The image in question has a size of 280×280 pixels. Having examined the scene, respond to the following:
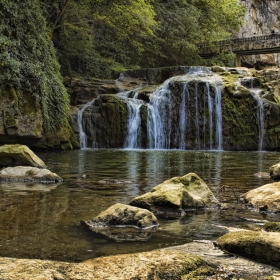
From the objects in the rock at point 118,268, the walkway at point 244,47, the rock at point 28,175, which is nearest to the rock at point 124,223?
the rock at point 118,268

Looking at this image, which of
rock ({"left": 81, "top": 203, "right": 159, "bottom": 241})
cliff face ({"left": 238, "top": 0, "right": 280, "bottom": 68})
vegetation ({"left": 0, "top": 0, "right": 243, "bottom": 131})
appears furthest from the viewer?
cliff face ({"left": 238, "top": 0, "right": 280, "bottom": 68})

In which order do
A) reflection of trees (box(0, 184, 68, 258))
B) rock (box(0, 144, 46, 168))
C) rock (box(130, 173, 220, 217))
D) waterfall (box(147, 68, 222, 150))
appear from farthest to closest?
waterfall (box(147, 68, 222, 150)), rock (box(0, 144, 46, 168)), rock (box(130, 173, 220, 217)), reflection of trees (box(0, 184, 68, 258))

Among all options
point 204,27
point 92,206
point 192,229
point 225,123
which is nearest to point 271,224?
point 192,229

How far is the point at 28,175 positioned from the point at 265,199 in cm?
458

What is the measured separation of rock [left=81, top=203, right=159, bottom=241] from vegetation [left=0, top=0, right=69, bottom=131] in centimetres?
965

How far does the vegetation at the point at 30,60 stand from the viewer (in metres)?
13.2

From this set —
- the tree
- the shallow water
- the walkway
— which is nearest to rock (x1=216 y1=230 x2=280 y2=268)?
the shallow water

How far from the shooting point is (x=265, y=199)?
567 centimetres

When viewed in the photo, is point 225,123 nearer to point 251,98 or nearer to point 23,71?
point 251,98

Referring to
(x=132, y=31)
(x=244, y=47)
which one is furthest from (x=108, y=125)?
(x=244, y=47)

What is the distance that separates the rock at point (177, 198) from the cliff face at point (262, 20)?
40.3 meters

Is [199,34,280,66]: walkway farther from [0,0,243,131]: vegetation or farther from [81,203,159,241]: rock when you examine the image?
[81,203,159,241]: rock

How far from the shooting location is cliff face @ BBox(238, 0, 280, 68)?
44.9 m

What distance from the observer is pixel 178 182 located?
598cm
